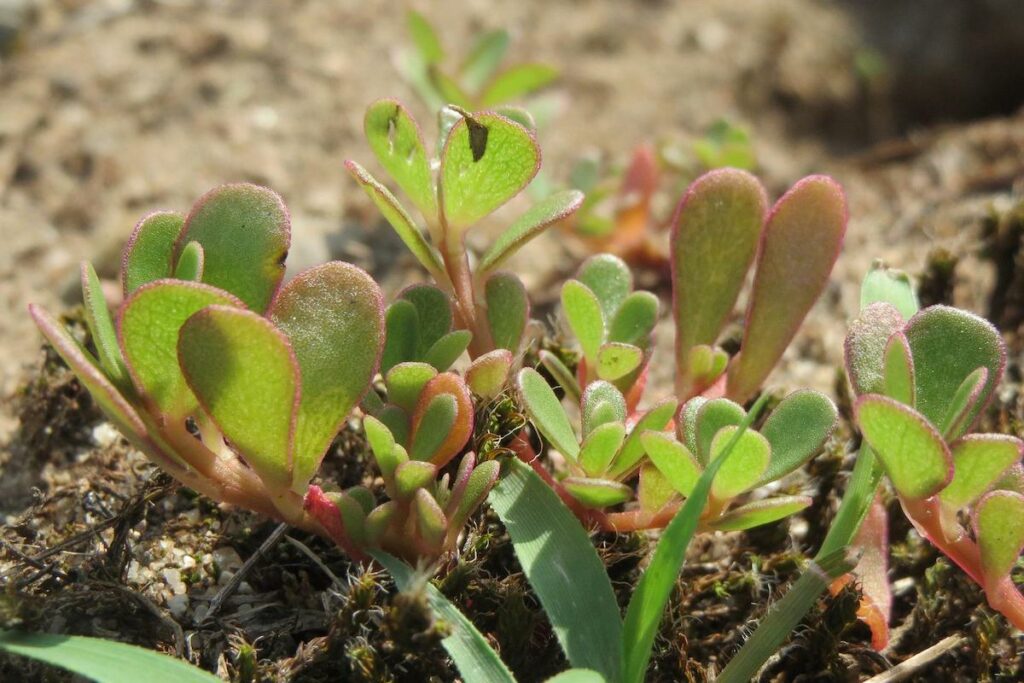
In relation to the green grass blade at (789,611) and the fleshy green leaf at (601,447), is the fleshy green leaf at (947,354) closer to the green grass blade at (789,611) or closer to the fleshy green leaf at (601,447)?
the green grass blade at (789,611)

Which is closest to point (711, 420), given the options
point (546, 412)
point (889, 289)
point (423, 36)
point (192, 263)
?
point (546, 412)

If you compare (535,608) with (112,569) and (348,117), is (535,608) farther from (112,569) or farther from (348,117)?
(348,117)

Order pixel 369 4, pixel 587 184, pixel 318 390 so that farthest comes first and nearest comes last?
pixel 369 4 < pixel 587 184 < pixel 318 390

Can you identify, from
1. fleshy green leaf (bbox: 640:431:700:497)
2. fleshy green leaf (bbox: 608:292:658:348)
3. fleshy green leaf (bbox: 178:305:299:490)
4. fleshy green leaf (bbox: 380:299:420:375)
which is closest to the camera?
fleshy green leaf (bbox: 178:305:299:490)

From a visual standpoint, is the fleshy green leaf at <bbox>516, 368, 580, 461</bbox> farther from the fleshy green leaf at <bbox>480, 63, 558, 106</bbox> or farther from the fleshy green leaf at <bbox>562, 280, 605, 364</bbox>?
the fleshy green leaf at <bbox>480, 63, 558, 106</bbox>

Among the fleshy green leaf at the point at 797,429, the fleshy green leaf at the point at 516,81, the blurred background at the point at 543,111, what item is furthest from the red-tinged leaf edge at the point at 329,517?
the fleshy green leaf at the point at 516,81

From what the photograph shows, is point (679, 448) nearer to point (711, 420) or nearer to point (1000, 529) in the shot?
point (711, 420)

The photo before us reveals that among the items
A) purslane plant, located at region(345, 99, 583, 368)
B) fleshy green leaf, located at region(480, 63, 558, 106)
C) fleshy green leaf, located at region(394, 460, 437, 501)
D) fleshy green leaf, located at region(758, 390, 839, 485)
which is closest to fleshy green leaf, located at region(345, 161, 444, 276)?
purslane plant, located at region(345, 99, 583, 368)

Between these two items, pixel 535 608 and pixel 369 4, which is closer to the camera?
pixel 535 608

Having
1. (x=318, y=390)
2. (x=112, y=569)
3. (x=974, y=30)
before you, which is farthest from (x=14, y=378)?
(x=974, y=30)
